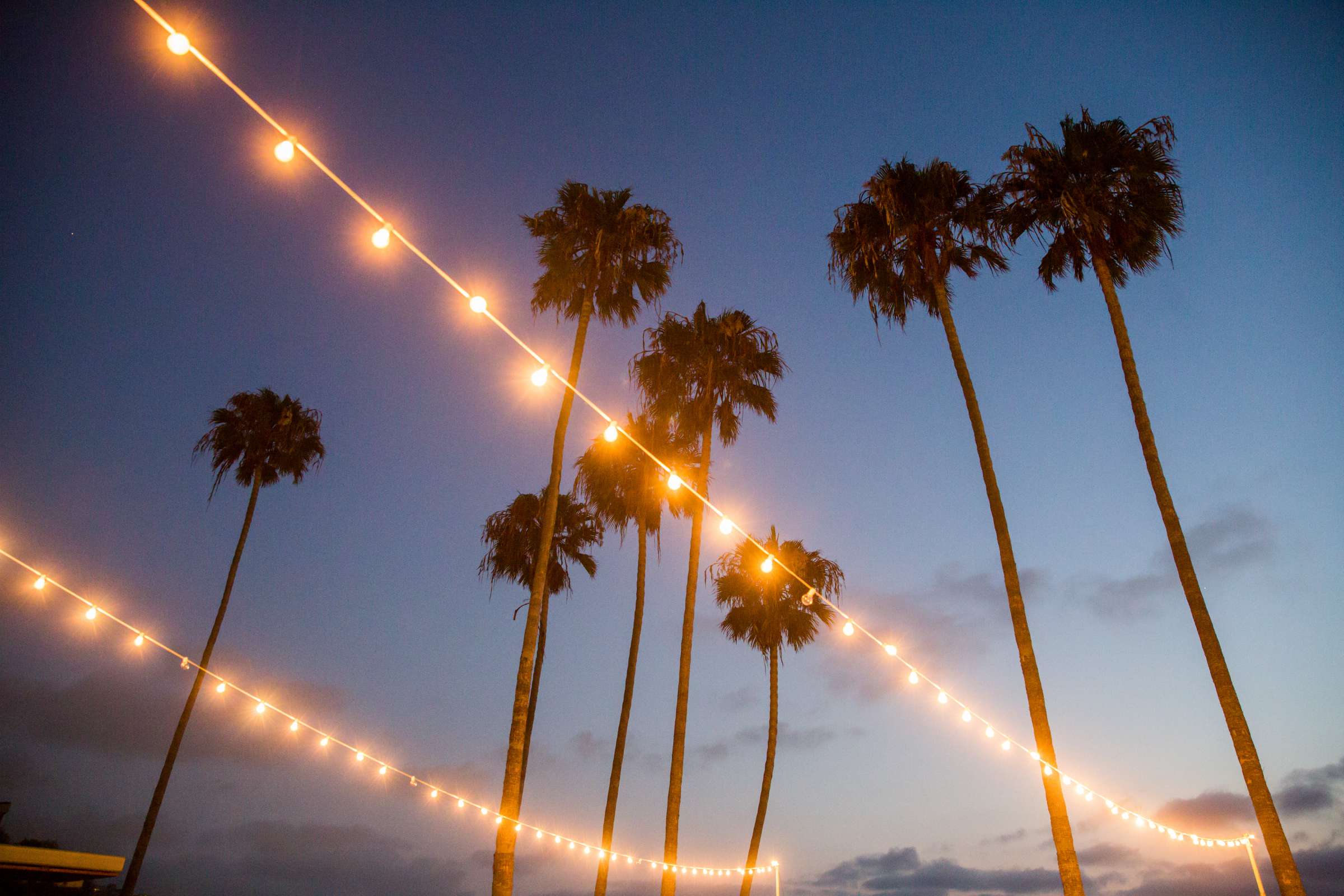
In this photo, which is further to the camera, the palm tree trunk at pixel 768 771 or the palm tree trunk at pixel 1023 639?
the palm tree trunk at pixel 768 771

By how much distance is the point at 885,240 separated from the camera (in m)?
14.9

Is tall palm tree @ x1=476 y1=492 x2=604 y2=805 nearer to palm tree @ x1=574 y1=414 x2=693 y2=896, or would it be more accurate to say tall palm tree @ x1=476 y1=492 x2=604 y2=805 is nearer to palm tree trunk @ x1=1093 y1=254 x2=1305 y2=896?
palm tree @ x1=574 y1=414 x2=693 y2=896

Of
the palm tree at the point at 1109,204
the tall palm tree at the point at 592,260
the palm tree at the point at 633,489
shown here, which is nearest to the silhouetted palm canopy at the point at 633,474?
the palm tree at the point at 633,489

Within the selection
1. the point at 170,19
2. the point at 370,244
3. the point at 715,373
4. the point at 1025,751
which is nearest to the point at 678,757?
the point at 1025,751

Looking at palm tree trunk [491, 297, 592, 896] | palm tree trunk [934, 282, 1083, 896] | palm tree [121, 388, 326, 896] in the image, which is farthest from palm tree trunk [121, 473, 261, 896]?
palm tree trunk [934, 282, 1083, 896]

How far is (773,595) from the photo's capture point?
78.3 ft

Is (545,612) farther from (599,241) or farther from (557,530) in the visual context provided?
(599,241)

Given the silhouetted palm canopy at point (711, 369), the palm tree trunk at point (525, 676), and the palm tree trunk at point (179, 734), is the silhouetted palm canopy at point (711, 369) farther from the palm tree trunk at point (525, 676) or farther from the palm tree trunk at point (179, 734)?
the palm tree trunk at point (179, 734)

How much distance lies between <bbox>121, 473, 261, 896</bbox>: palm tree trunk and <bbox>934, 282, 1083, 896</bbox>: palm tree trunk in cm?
1790

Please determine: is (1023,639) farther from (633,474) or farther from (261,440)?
(261,440)

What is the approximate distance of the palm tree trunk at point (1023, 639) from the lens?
33.9 feet

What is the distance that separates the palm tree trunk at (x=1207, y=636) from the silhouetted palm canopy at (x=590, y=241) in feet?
29.9

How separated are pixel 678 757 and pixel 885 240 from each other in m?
12.0

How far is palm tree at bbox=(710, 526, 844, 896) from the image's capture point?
2347cm
